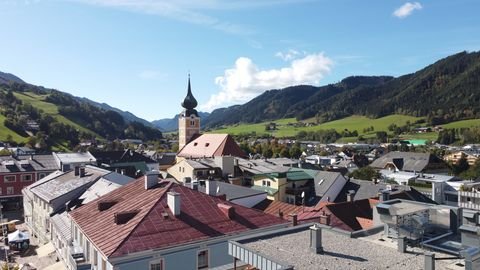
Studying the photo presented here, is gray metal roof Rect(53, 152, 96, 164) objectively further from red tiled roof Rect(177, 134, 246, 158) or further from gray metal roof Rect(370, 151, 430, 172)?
gray metal roof Rect(370, 151, 430, 172)

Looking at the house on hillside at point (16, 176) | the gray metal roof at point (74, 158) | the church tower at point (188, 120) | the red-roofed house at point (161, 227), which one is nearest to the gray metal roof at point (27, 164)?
the house on hillside at point (16, 176)

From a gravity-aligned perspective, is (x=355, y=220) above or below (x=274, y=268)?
below

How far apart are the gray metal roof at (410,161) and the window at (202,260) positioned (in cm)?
7710

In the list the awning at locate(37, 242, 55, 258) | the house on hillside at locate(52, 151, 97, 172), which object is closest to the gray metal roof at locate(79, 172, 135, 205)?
the awning at locate(37, 242, 55, 258)

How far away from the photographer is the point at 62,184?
38.4 meters

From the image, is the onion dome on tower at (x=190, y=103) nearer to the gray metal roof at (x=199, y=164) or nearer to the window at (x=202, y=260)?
the gray metal roof at (x=199, y=164)

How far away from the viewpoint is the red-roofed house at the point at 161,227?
1764 cm

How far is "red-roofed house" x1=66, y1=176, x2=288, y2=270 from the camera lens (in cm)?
1764

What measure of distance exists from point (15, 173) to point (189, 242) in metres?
52.6

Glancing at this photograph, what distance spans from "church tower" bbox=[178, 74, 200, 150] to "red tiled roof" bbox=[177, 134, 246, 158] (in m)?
4.80

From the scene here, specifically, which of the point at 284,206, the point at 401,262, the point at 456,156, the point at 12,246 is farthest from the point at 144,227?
the point at 456,156

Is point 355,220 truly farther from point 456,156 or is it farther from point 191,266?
point 456,156

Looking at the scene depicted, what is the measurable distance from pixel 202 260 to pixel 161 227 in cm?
267

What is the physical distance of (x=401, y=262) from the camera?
41.6ft
